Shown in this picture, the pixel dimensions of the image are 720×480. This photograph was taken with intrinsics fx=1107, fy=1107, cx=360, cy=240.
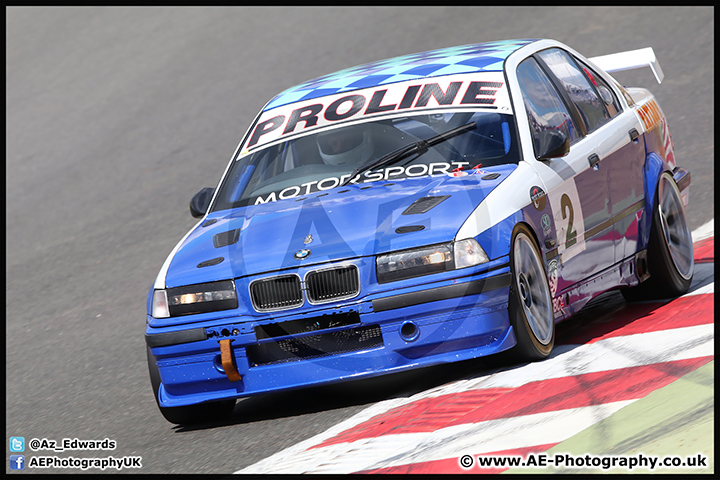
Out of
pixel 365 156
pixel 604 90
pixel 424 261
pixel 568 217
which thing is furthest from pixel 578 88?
pixel 424 261

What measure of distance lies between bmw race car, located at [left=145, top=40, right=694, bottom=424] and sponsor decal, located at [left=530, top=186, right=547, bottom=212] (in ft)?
0.04

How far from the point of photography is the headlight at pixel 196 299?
5.27m

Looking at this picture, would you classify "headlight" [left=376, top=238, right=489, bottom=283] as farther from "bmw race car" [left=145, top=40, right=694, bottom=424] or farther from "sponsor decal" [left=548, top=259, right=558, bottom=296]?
"sponsor decal" [left=548, top=259, right=558, bottom=296]

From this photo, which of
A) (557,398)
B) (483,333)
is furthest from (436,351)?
(557,398)

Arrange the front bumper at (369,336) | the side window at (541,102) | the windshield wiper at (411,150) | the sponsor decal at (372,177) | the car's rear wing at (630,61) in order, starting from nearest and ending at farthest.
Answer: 1. the front bumper at (369,336)
2. the sponsor decal at (372,177)
3. the windshield wiper at (411,150)
4. the side window at (541,102)
5. the car's rear wing at (630,61)

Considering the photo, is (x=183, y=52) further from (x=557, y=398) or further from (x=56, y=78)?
(x=557, y=398)

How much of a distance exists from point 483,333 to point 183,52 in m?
14.8

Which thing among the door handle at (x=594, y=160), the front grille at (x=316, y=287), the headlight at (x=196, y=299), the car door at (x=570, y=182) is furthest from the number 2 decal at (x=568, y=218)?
the headlight at (x=196, y=299)

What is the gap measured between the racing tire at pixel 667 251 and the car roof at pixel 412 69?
1.35 metres

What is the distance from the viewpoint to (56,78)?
62.9ft

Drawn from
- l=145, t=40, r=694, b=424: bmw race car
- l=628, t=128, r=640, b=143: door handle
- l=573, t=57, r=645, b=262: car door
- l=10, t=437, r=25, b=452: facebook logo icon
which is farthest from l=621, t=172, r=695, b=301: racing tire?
l=10, t=437, r=25, b=452: facebook logo icon

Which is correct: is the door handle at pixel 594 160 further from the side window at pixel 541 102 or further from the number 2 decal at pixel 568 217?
the number 2 decal at pixel 568 217

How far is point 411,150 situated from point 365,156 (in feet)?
0.99

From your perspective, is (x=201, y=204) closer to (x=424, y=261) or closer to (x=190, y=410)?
(x=190, y=410)
